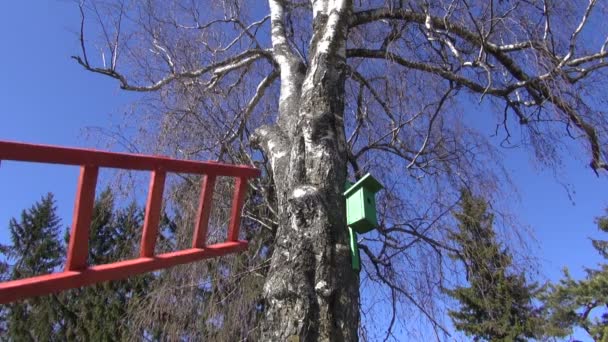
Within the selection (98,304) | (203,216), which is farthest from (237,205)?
(98,304)

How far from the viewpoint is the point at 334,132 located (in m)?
2.59

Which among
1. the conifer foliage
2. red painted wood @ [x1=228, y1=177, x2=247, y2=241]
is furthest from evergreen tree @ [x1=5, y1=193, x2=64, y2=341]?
red painted wood @ [x1=228, y1=177, x2=247, y2=241]

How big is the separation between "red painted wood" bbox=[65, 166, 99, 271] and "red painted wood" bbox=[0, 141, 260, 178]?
5 cm

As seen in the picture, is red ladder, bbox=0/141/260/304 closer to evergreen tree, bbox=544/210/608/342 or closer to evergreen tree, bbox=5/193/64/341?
evergreen tree, bbox=5/193/64/341

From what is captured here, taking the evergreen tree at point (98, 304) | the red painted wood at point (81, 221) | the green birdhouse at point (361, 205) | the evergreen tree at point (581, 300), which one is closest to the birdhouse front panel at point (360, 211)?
the green birdhouse at point (361, 205)

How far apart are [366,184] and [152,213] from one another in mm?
1028

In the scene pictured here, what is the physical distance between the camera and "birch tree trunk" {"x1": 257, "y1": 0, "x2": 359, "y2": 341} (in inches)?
79.4

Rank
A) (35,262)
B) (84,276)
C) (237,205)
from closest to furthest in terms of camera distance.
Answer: (84,276) < (237,205) < (35,262)

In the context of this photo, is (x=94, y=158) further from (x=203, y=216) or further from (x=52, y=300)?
(x=52, y=300)

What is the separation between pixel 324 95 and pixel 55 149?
1.50 m

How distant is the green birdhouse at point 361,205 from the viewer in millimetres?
2349

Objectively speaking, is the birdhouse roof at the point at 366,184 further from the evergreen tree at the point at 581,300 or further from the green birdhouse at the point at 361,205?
the evergreen tree at the point at 581,300

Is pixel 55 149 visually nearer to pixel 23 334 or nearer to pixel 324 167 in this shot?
pixel 324 167

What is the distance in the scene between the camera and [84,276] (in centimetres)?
160
